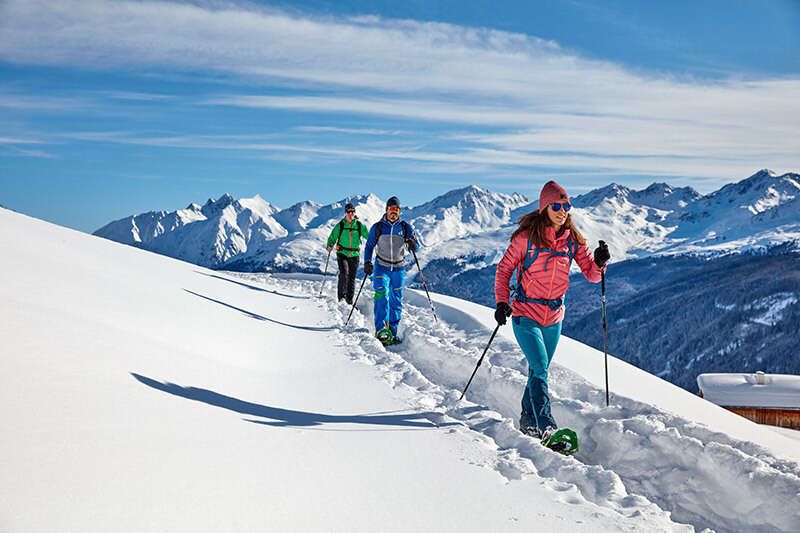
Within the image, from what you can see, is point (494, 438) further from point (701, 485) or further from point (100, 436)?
point (100, 436)

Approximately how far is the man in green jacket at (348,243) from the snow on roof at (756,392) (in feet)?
67.8

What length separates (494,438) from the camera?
5.09 m

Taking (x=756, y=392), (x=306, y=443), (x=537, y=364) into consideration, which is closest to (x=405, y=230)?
(x=537, y=364)

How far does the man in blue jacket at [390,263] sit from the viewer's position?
34.8ft

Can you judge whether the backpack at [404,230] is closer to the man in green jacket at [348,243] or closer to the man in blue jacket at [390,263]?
the man in blue jacket at [390,263]

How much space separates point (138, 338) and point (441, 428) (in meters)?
3.51

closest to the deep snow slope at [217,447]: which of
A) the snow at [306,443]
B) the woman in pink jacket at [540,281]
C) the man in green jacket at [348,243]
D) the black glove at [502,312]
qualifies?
the snow at [306,443]

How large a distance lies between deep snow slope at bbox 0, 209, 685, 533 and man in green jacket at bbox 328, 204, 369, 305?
7.93 metres

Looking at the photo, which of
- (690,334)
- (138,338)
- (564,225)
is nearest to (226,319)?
(138,338)

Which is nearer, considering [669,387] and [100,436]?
[100,436]

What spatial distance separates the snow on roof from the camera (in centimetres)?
2670

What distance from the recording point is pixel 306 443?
4383mm

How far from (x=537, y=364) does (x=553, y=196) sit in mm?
1693

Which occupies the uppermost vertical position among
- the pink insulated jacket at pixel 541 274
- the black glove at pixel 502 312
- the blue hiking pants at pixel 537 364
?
the pink insulated jacket at pixel 541 274
